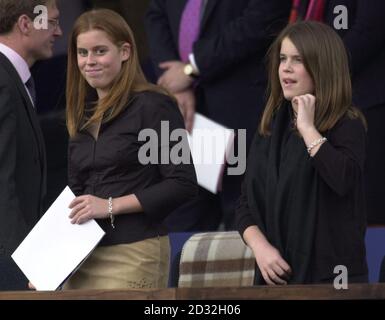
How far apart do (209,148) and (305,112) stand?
1.89m

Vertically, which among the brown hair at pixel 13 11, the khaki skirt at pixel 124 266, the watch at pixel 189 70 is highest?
the brown hair at pixel 13 11

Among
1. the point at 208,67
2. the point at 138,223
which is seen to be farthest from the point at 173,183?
the point at 208,67

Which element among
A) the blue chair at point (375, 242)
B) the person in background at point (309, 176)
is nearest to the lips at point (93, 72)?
the person in background at point (309, 176)

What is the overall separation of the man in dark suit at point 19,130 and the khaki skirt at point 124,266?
0.32 metres

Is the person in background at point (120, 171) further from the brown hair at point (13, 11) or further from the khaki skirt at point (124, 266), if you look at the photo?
the brown hair at point (13, 11)

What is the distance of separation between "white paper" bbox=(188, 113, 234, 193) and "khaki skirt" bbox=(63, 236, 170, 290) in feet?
5.35

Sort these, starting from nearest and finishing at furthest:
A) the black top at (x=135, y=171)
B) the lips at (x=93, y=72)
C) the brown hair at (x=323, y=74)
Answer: the brown hair at (x=323, y=74)
the black top at (x=135, y=171)
the lips at (x=93, y=72)

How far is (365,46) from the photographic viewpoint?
634 centimetres

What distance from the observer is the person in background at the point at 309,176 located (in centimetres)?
485

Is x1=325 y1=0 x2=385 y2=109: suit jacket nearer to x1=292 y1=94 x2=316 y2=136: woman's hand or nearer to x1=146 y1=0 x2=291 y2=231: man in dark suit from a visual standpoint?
x1=146 y1=0 x2=291 y2=231: man in dark suit

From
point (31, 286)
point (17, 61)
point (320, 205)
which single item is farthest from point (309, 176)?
point (17, 61)

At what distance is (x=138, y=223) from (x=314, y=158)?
716 millimetres

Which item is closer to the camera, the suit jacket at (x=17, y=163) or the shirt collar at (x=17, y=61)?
the suit jacket at (x=17, y=163)

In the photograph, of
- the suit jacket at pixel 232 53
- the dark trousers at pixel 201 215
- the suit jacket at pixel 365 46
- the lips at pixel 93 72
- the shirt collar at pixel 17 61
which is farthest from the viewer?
the dark trousers at pixel 201 215
